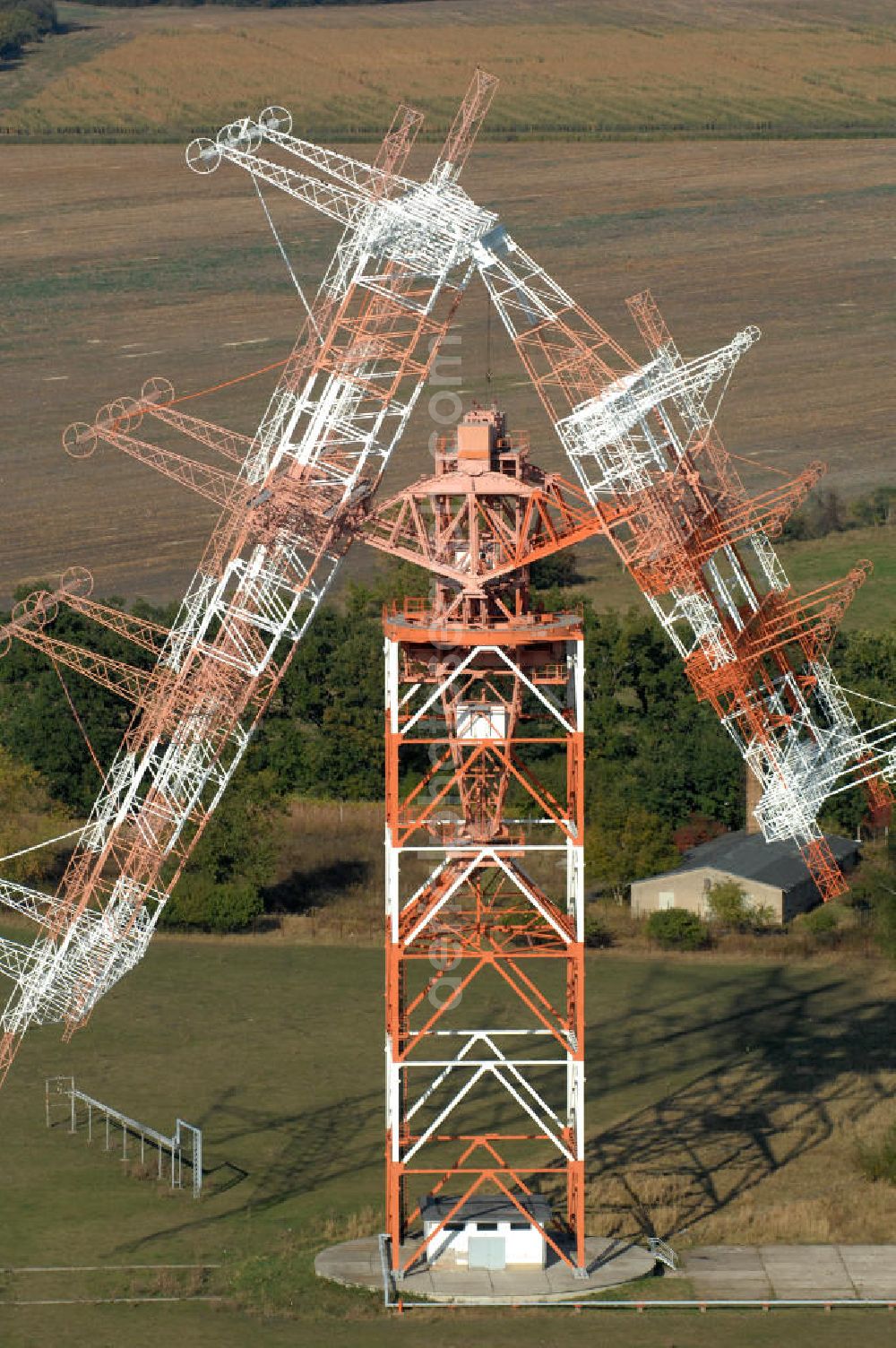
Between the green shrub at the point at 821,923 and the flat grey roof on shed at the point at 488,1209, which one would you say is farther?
the green shrub at the point at 821,923

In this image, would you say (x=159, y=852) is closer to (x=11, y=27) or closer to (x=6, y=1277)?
(x=6, y=1277)

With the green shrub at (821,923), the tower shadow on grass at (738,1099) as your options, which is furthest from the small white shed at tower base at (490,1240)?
the green shrub at (821,923)

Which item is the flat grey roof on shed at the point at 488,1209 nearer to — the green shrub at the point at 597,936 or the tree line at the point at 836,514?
the green shrub at the point at 597,936

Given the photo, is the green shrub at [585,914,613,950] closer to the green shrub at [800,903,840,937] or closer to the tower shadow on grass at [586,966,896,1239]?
the tower shadow on grass at [586,966,896,1239]

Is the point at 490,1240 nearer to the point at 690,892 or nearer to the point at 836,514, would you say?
the point at 690,892

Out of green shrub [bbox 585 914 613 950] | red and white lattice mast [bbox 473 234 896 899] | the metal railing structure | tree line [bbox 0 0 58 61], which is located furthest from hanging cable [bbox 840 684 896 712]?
tree line [bbox 0 0 58 61]

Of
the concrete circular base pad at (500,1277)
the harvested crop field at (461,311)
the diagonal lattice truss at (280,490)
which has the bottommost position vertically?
the concrete circular base pad at (500,1277)
